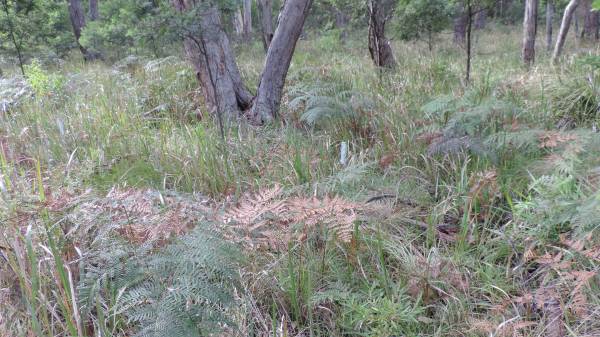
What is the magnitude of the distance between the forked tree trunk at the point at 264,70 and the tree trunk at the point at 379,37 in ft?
5.91

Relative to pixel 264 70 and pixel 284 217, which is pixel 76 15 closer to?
pixel 264 70

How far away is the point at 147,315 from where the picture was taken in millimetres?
1581

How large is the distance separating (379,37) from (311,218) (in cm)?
495

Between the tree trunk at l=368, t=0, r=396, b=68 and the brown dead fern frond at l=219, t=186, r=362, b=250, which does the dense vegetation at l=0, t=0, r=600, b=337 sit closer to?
the brown dead fern frond at l=219, t=186, r=362, b=250

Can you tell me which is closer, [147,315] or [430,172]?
[147,315]

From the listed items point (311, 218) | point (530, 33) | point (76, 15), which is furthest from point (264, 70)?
point (76, 15)

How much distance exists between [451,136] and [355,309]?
5.71 ft

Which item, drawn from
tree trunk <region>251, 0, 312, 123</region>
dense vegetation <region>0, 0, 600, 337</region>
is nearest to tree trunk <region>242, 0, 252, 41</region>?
tree trunk <region>251, 0, 312, 123</region>

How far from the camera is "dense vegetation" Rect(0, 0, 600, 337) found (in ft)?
6.05

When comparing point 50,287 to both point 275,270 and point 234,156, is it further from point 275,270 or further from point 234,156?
point 234,156

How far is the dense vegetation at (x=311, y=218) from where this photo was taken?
6.05 ft

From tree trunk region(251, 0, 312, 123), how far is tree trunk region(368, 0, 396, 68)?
178 centimetres

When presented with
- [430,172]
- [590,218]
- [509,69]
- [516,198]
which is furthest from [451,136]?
[509,69]

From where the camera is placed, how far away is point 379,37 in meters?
6.47
